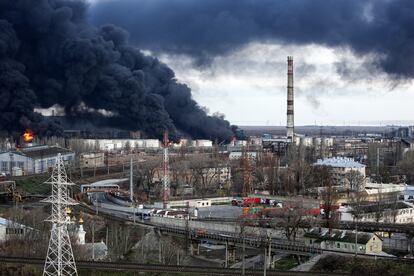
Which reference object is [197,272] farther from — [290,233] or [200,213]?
[200,213]

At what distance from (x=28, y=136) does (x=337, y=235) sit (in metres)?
35.6

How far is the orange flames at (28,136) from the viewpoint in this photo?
51.4 metres

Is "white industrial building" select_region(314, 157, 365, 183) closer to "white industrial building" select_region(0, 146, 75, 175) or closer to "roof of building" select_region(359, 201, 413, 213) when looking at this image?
"roof of building" select_region(359, 201, 413, 213)

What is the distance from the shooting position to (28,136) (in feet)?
171

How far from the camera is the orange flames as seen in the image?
51444 millimetres

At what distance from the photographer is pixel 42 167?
41938 millimetres

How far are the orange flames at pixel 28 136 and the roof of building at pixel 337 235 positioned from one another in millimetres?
33436

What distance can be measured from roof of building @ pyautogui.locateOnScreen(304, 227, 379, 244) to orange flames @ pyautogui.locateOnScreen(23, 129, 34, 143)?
110 feet

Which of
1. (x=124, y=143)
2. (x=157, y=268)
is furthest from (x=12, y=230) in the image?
(x=124, y=143)

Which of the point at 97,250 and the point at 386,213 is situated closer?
the point at 97,250

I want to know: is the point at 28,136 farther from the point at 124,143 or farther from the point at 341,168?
the point at 341,168

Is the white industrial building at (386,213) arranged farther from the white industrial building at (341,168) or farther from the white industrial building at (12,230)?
the white industrial building at (12,230)

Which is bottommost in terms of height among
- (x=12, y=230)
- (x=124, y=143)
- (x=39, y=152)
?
(x=12, y=230)

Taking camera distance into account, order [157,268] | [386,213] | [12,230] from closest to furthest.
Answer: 1. [157,268]
2. [12,230]
3. [386,213]
